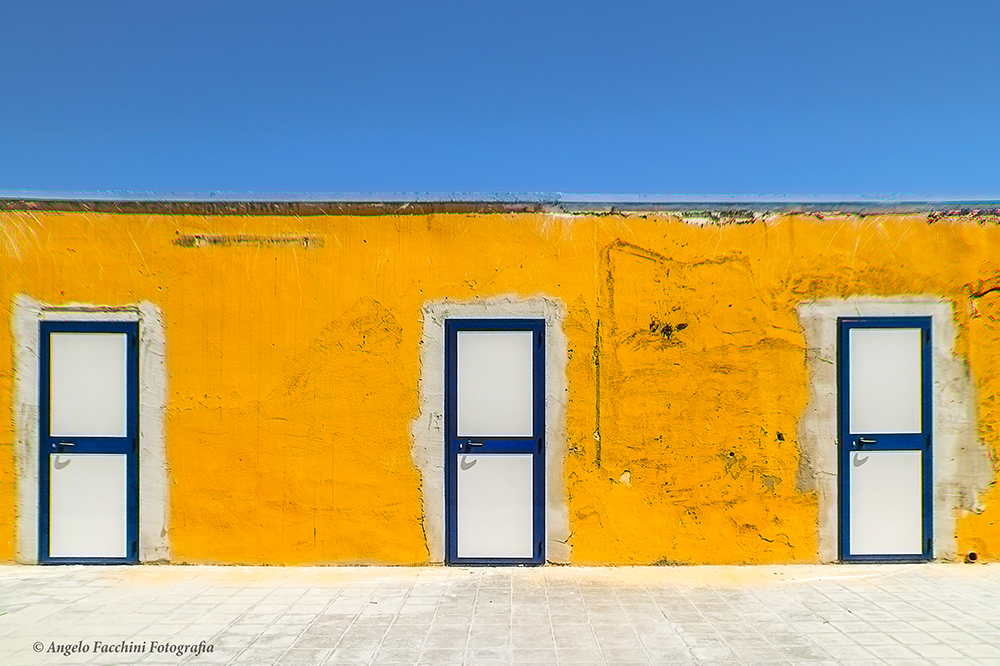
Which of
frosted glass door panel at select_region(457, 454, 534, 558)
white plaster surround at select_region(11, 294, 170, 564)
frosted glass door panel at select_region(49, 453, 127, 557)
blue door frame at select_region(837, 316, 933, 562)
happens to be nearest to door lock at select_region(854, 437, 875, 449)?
blue door frame at select_region(837, 316, 933, 562)

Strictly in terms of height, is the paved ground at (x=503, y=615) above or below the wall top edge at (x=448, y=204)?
below

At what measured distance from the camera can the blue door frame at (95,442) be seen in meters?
5.41

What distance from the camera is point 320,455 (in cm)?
543

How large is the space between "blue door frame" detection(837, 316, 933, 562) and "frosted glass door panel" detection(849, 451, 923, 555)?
4 centimetres

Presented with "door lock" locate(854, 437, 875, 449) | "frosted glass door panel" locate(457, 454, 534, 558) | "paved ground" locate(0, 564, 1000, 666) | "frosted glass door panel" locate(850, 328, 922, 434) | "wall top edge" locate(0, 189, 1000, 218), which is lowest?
"paved ground" locate(0, 564, 1000, 666)

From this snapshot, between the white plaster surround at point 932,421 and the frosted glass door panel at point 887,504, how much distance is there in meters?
0.16

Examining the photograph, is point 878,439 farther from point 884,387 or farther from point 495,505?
point 495,505

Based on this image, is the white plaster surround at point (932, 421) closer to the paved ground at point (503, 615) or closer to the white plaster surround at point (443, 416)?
the paved ground at point (503, 615)

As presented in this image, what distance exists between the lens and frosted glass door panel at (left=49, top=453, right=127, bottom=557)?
5.42 meters

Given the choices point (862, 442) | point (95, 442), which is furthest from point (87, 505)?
point (862, 442)

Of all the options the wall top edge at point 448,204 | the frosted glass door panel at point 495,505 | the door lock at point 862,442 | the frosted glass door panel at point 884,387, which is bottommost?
the frosted glass door panel at point 495,505

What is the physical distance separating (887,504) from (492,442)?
136 inches

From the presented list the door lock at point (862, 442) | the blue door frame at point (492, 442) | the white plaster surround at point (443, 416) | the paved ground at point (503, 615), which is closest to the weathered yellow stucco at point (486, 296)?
the white plaster surround at point (443, 416)

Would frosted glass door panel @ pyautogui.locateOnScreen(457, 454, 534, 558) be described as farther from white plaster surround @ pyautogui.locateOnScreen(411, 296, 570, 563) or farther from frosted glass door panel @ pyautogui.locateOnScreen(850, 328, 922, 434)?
frosted glass door panel @ pyautogui.locateOnScreen(850, 328, 922, 434)
